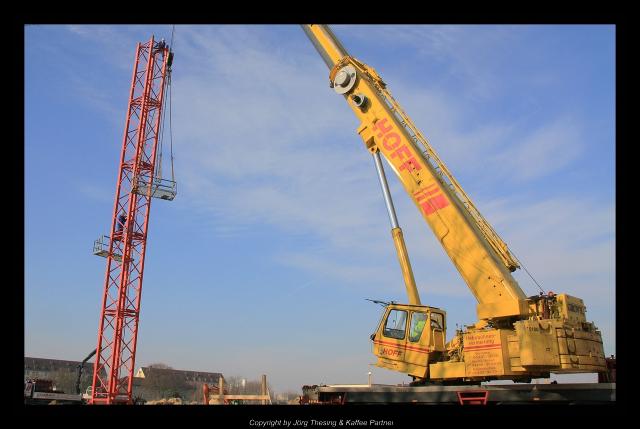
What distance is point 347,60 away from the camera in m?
19.0

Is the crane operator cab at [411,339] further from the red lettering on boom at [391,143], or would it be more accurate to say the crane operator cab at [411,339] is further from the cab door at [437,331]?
the red lettering on boom at [391,143]

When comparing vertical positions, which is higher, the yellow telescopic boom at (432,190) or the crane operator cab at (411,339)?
the yellow telescopic boom at (432,190)

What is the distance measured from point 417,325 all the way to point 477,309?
5.85 feet

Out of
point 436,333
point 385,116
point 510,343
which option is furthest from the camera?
point 385,116

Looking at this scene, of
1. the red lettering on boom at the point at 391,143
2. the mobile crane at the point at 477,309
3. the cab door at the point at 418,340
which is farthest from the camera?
the red lettering on boom at the point at 391,143

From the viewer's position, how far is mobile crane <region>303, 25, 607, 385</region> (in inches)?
518

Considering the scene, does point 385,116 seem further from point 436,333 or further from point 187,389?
point 187,389

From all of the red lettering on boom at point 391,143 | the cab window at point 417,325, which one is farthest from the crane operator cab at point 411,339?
the red lettering on boom at point 391,143

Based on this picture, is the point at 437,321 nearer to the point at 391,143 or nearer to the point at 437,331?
the point at 437,331

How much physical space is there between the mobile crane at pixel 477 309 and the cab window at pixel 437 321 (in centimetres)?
3

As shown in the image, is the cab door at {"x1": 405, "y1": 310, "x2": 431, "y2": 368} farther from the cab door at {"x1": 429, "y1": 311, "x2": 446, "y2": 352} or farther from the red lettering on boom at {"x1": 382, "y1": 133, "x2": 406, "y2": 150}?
the red lettering on boom at {"x1": 382, "y1": 133, "x2": 406, "y2": 150}

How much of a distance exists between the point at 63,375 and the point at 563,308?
6660 cm

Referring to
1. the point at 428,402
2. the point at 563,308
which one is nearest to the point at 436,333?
the point at 428,402

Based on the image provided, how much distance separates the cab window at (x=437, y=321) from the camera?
15.2m
